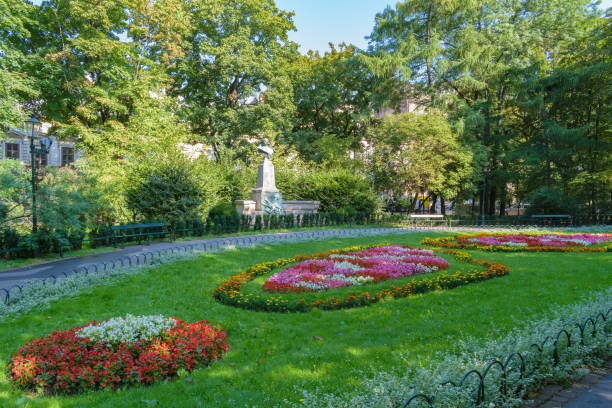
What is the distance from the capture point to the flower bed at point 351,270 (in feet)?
24.3

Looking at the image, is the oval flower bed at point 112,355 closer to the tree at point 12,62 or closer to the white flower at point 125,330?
the white flower at point 125,330

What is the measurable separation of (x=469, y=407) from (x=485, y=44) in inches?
1184

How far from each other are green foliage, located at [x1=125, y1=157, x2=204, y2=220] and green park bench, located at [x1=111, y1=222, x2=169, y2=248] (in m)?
1.12

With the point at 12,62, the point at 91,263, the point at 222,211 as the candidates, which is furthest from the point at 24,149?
the point at 91,263

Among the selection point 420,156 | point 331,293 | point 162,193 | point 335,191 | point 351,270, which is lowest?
point 331,293

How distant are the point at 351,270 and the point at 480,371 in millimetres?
5220

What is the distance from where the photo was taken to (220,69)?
2888 centimetres

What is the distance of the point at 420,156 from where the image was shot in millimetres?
24328

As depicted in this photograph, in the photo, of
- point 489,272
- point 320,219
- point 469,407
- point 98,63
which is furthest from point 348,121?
point 469,407

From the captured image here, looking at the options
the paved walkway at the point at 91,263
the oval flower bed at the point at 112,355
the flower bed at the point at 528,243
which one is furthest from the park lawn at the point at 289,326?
the flower bed at the point at 528,243

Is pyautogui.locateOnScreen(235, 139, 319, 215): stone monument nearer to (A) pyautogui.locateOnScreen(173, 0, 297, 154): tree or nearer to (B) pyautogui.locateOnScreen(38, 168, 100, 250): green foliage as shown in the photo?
(B) pyautogui.locateOnScreen(38, 168, 100, 250): green foliage

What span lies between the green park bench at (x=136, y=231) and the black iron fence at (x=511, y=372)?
39.8 feet

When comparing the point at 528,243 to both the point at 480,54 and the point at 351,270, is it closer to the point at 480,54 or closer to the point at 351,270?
the point at 351,270

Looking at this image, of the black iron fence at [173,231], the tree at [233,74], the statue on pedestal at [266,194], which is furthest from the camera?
the tree at [233,74]
